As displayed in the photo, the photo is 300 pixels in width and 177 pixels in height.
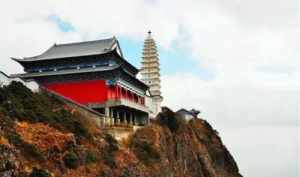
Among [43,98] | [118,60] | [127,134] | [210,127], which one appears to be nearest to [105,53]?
[118,60]

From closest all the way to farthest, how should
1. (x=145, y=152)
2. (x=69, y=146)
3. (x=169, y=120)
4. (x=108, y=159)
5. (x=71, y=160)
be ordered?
(x=71, y=160)
(x=69, y=146)
(x=108, y=159)
(x=145, y=152)
(x=169, y=120)

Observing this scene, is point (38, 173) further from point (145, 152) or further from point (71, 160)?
point (145, 152)

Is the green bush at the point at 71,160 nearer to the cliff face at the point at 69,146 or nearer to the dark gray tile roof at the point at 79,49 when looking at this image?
the cliff face at the point at 69,146

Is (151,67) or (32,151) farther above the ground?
(151,67)

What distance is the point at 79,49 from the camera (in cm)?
5650

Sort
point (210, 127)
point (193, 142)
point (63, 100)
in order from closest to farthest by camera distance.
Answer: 1. point (63, 100)
2. point (193, 142)
3. point (210, 127)

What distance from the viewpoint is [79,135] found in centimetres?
3841

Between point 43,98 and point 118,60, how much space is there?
14.8 metres

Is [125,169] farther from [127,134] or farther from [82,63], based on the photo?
[82,63]

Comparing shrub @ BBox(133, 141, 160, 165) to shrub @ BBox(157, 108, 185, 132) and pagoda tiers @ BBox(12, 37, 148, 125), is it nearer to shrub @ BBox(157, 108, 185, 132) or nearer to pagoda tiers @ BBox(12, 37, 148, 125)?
pagoda tiers @ BBox(12, 37, 148, 125)

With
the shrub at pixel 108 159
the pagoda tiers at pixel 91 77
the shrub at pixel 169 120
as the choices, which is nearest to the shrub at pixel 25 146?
the shrub at pixel 108 159

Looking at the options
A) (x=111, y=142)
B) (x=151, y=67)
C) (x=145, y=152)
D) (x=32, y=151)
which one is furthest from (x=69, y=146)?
(x=151, y=67)

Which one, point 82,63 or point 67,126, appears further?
point 82,63

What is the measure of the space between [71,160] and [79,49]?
2500 centimetres
